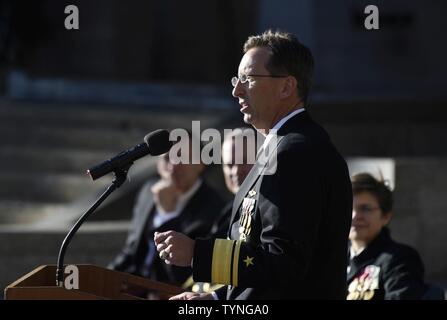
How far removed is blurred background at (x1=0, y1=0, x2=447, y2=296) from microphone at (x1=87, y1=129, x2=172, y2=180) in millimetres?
4061

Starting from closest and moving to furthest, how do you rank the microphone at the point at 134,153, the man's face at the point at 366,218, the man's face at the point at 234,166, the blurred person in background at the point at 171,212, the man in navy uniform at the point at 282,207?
the man in navy uniform at the point at 282,207 < the microphone at the point at 134,153 < the man's face at the point at 366,218 < the man's face at the point at 234,166 < the blurred person in background at the point at 171,212

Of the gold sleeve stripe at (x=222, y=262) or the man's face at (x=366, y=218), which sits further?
the man's face at (x=366, y=218)

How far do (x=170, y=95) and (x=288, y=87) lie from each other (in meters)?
9.11

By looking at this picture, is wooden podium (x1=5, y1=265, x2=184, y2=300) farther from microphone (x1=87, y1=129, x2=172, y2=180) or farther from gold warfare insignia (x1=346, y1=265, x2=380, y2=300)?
gold warfare insignia (x1=346, y1=265, x2=380, y2=300)

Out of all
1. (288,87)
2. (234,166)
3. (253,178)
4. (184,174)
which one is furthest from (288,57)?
(184,174)

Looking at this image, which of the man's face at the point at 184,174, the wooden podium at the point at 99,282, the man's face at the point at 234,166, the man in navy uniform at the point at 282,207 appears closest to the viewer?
the man in navy uniform at the point at 282,207

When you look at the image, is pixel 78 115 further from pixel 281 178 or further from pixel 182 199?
pixel 281 178

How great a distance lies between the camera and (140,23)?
1405 centimetres

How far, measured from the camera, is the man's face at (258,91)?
12.2 feet

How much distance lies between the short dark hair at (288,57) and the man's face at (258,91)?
0.02 metres

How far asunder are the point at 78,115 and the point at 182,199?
17.8ft

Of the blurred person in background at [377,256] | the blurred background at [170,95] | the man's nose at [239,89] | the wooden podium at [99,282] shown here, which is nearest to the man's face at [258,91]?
the man's nose at [239,89]

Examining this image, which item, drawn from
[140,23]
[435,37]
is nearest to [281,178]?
[435,37]

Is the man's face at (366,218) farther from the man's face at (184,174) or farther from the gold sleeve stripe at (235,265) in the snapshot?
the man's face at (184,174)
